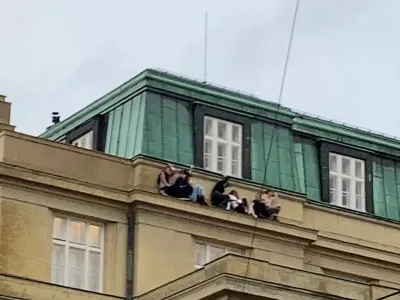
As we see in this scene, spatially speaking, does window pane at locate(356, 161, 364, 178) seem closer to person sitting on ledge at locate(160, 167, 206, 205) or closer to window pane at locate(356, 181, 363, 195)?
window pane at locate(356, 181, 363, 195)

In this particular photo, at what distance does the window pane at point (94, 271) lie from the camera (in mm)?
46688

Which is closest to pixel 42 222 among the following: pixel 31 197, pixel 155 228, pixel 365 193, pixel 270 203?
pixel 31 197

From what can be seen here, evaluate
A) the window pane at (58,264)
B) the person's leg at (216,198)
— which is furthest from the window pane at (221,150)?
the window pane at (58,264)

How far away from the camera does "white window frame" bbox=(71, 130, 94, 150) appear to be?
50.9 meters

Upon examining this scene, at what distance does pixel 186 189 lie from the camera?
4809cm

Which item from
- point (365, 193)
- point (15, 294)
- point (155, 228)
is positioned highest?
point (365, 193)

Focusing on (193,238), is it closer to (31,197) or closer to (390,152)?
(31,197)

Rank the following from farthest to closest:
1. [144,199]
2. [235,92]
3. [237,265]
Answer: [235,92] < [144,199] < [237,265]

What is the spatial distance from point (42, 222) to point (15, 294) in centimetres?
257

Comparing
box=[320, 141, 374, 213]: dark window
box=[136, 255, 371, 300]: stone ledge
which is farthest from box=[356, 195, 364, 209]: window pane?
box=[136, 255, 371, 300]: stone ledge

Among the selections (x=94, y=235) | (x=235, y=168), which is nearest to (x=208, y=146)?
(x=235, y=168)

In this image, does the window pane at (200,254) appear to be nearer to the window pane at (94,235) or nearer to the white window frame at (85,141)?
the window pane at (94,235)

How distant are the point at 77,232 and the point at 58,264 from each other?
1234 mm

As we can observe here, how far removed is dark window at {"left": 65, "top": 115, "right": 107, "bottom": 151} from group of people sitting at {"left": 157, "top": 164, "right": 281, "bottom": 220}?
338 cm
